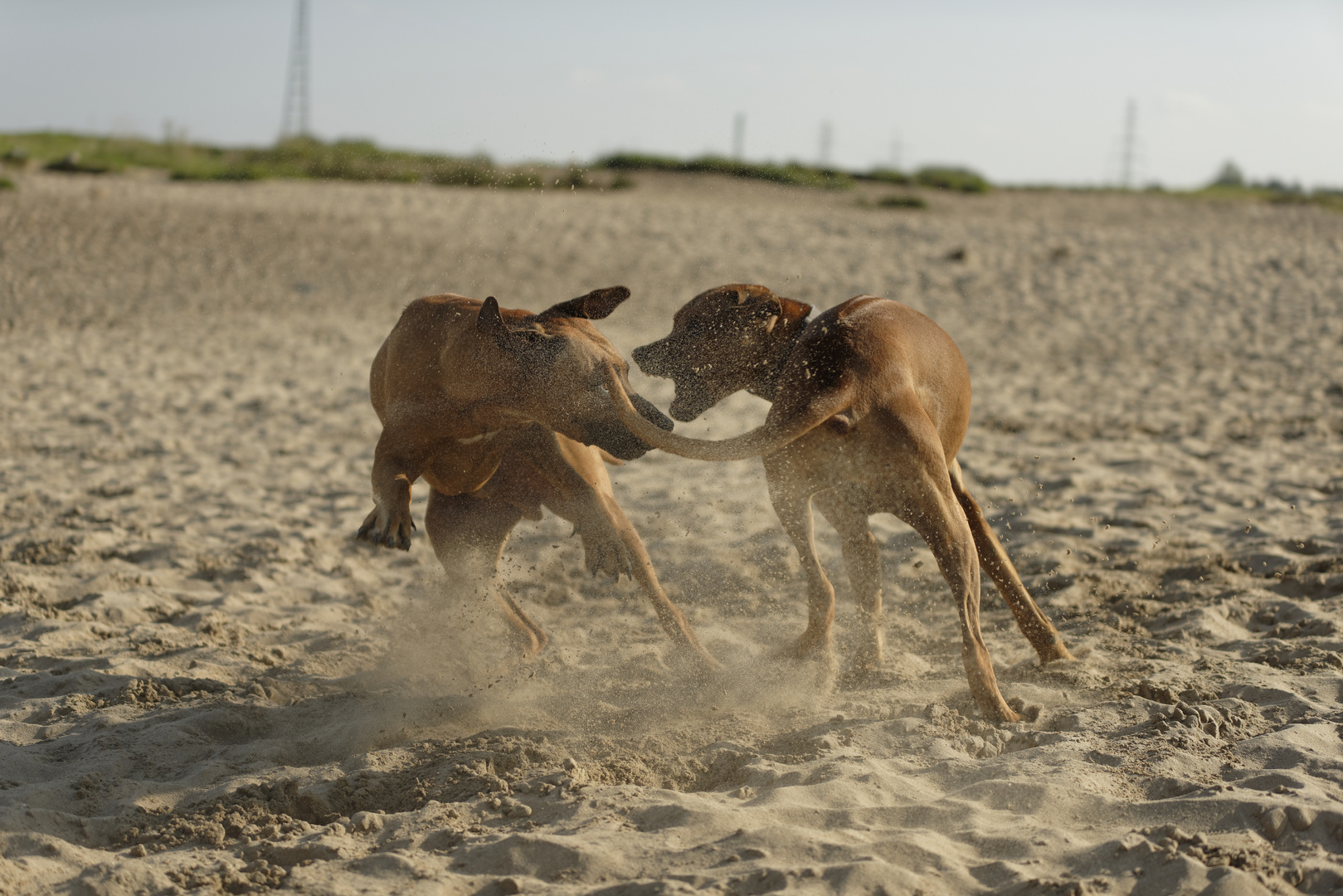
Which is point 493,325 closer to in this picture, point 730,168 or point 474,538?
point 474,538

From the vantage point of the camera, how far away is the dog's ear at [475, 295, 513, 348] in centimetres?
364

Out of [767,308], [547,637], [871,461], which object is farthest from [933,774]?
[547,637]

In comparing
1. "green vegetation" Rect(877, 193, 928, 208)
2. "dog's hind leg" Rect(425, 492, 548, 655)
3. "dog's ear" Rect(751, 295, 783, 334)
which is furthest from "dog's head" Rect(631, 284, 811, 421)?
"green vegetation" Rect(877, 193, 928, 208)

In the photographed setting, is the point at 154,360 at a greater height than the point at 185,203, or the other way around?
the point at 185,203

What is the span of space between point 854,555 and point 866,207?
1568 cm

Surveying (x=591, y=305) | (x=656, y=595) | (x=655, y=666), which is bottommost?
(x=655, y=666)

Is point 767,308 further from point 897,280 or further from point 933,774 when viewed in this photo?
point 897,280

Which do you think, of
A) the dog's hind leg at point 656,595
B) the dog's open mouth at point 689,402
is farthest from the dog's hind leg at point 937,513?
the dog's hind leg at point 656,595

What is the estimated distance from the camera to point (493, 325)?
369cm

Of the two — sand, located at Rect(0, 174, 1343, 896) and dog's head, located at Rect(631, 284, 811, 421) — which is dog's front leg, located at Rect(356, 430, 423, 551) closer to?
sand, located at Rect(0, 174, 1343, 896)

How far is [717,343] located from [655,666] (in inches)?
55.0

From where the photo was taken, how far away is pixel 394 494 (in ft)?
12.3

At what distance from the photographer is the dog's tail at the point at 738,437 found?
3.26 m

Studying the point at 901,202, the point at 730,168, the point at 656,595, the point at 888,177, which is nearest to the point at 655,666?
the point at 656,595
